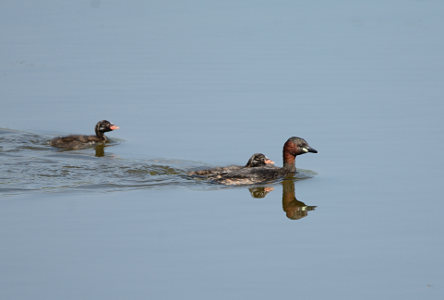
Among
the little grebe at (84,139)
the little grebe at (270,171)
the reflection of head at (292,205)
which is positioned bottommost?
the reflection of head at (292,205)

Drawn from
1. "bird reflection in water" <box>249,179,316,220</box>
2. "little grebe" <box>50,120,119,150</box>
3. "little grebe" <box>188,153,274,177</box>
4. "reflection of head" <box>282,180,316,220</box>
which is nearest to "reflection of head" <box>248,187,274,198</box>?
"bird reflection in water" <box>249,179,316,220</box>

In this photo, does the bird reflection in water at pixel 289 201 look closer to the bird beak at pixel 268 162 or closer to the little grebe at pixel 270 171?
the little grebe at pixel 270 171

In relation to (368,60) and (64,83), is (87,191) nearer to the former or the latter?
(64,83)

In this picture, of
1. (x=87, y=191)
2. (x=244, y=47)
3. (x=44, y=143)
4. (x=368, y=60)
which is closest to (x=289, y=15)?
(x=244, y=47)

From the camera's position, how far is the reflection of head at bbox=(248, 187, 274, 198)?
11.8m

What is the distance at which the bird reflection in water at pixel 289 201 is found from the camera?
10641mm

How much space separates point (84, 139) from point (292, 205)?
4861 millimetres

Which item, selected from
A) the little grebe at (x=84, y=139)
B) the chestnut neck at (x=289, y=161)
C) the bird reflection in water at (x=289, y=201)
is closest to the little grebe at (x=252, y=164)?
the chestnut neck at (x=289, y=161)

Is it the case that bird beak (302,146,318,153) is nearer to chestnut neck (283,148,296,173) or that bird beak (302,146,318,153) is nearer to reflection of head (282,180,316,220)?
chestnut neck (283,148,296,173)

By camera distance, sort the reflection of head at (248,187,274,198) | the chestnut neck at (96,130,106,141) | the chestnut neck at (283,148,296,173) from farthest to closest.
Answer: the chestnut neck at (96,130,106,141) → the chestnut neck at (283,148,296,173) → the reflection of head at (248,187,274,198)

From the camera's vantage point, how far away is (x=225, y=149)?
44.3 feet

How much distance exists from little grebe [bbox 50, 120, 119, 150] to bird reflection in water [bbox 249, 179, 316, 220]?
362 centimetres

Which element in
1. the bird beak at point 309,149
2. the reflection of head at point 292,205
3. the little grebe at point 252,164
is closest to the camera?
the reflection of head at point 292,205

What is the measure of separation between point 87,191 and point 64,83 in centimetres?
636
